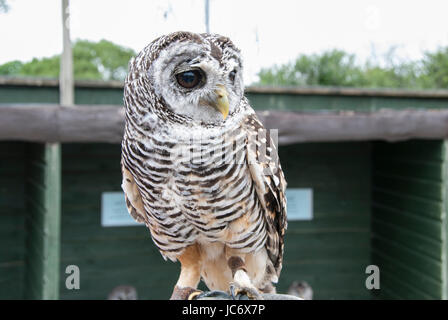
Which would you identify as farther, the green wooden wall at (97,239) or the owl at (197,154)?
the green wooden wall at (97,239)

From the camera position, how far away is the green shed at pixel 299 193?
2879mm

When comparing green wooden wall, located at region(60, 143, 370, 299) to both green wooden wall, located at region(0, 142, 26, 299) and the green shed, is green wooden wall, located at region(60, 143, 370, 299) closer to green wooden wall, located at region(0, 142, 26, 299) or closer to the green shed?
the green shed

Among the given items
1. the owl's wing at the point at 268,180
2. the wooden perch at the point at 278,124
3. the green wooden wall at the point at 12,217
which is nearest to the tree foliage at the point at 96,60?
the green wooden wall at the point at 12,217

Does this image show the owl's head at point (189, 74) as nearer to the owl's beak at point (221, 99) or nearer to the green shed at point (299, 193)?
the owl's beak at point (221, 99)

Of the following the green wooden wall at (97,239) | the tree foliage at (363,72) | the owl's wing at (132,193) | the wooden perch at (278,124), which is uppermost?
the tree foliage at (363,72)

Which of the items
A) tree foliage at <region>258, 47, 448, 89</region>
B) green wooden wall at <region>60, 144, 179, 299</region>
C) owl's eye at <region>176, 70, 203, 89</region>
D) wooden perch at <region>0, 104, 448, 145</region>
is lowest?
green wooden wall at <region>60, 144, 179, 299</region>

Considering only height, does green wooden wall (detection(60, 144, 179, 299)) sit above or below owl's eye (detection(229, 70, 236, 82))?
below

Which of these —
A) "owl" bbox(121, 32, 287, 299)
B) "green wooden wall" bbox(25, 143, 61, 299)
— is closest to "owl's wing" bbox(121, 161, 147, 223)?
"owl" bbox(121, 32, 287, 299)

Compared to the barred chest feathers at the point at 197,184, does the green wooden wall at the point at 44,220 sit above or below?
below

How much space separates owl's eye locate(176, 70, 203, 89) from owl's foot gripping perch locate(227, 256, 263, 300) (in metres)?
0.69

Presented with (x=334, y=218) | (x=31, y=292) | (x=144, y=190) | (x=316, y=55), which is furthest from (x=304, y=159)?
(x=316, y=55)

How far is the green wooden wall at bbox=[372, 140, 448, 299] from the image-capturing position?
3.60 meters

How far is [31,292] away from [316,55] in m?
18.0

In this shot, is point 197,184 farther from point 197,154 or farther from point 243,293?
point 243,293
